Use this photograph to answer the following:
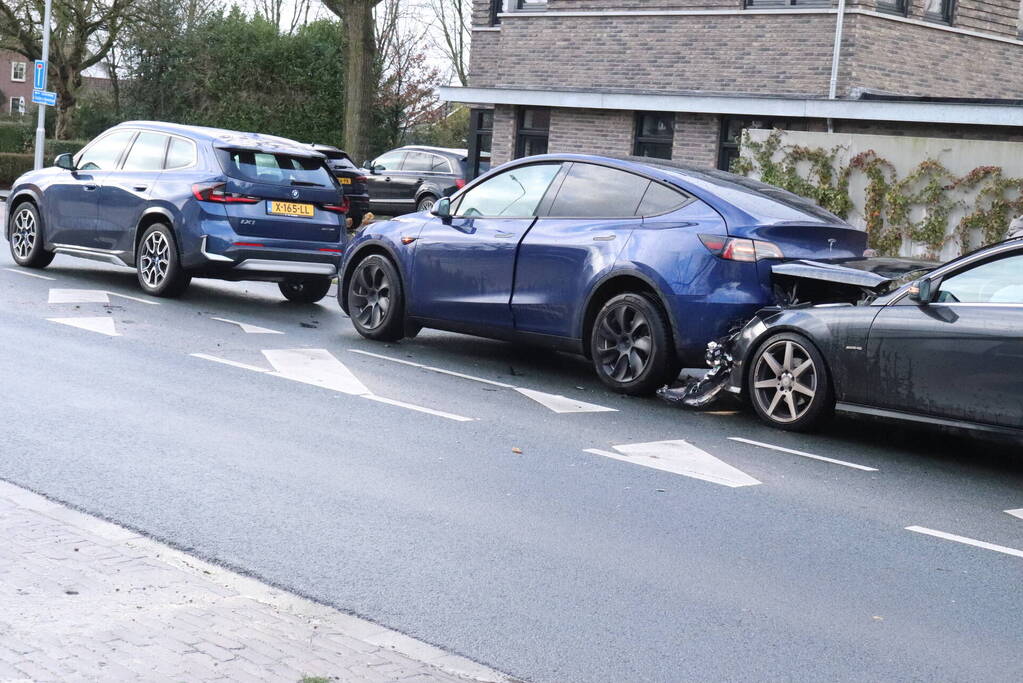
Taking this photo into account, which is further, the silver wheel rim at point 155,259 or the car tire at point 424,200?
the car tire at point 424,200

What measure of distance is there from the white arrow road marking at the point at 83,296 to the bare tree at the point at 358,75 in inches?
631

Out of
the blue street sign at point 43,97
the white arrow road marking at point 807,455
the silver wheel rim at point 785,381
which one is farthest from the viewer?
the blue street sign at point 43,97

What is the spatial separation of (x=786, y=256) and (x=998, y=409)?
221cm

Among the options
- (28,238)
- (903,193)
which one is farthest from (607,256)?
(903,193)

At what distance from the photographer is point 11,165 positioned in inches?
1379

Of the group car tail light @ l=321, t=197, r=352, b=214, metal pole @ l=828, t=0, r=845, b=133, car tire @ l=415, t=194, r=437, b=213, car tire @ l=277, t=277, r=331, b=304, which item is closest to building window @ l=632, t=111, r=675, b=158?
metal pole @ l=828, t=0, r=845, b=133

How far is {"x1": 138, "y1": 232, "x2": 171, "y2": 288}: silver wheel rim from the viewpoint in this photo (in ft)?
45.9

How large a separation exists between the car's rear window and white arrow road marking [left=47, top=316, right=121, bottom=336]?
2.17m

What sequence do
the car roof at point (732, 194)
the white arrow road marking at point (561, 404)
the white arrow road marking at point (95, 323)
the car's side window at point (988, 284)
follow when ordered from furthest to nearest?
the white arrow road marking at point (95, 323) → the car roof at point (732, 194) → the white arrow road marking at point (561, 404) → the car's side window at point (988, 284)

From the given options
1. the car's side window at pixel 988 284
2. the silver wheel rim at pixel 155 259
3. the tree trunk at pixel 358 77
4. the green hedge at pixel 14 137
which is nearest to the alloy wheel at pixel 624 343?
the car's side window at pixel 988 284

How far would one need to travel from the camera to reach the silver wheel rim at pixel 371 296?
1206cm

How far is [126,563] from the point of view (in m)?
5.42

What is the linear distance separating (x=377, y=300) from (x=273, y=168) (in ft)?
8.72

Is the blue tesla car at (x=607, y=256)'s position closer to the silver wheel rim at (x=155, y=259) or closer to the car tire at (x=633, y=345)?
the car tire at (x=633, y=345)
